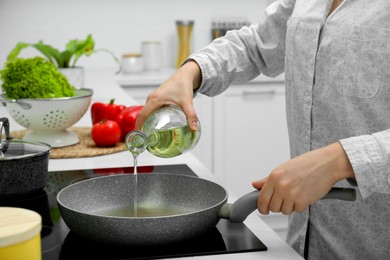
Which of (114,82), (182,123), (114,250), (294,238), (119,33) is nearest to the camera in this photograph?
(114,250)

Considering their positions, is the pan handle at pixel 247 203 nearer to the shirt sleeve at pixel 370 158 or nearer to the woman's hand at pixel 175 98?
the shirt sleeve at pixel 370 158

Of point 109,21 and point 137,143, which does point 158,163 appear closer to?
point 137,143

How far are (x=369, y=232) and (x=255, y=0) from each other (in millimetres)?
2759

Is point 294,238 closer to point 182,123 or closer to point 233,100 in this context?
point 182,123

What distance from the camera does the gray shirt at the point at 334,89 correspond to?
4.10 feet

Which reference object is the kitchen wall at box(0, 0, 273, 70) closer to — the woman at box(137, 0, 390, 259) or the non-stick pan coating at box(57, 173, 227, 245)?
the woman at box(137, 0, 390, 259)

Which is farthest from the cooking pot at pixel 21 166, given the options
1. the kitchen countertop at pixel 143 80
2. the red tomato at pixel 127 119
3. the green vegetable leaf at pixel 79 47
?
the kitchen countertop at pixel 143 80

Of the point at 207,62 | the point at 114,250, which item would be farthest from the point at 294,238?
the point at 114,250

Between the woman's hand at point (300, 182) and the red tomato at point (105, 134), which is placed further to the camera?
the red tomato at point (105, 134)

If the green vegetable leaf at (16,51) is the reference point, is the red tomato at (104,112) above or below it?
below

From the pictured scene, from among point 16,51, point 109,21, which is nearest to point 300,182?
point 16,51

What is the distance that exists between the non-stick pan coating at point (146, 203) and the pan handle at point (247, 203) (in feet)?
0.06

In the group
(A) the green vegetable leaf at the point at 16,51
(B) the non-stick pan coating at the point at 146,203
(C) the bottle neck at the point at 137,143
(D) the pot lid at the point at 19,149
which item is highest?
(A) the green vegetable leaf at the point at 16,51

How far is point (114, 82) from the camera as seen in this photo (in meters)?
3.04
